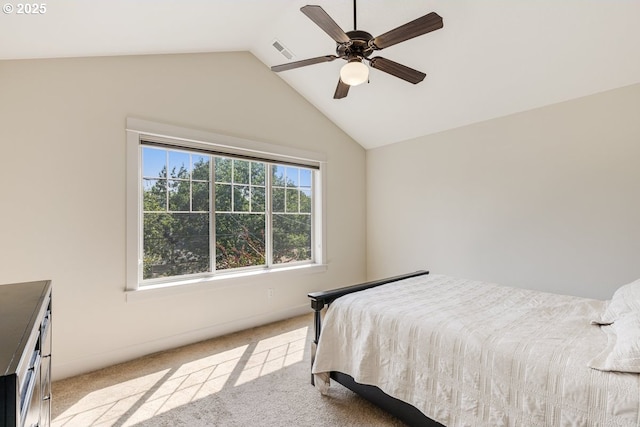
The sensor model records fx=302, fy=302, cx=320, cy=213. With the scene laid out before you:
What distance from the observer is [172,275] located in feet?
10.1

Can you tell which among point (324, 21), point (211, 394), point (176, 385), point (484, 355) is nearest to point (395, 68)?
point (324, 21)

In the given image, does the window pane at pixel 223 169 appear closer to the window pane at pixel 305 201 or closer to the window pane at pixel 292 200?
the window pane at pixel 292 200

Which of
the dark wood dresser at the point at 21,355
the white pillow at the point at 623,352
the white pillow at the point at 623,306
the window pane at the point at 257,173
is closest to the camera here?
the dark wood dresser at the point at 21,355

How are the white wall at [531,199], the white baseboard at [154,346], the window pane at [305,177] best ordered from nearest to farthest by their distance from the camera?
the white baseboard at [154,346] → the white wall at [531,199] → the window pane at [305,177]

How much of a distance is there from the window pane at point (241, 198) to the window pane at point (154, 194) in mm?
757

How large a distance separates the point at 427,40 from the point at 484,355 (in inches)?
104

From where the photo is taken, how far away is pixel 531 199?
10.2ft

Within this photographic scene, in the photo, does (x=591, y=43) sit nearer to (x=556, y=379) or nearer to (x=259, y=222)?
(x=556, y=379)

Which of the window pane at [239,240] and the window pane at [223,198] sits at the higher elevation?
the window pane at [223,198]

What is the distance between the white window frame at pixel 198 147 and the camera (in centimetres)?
273

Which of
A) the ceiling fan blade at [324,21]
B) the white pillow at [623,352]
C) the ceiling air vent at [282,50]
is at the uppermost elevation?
the ceiling air vent at [282,50]

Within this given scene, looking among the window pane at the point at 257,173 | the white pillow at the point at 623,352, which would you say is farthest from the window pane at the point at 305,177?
the white pillow at the point at 623,352

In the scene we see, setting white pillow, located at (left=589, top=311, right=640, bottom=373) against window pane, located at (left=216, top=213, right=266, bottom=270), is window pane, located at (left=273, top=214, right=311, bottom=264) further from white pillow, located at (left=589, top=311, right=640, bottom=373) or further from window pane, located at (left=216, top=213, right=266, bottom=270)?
white pillow, located at (left=589, top=311, right=640, bottom=373)
